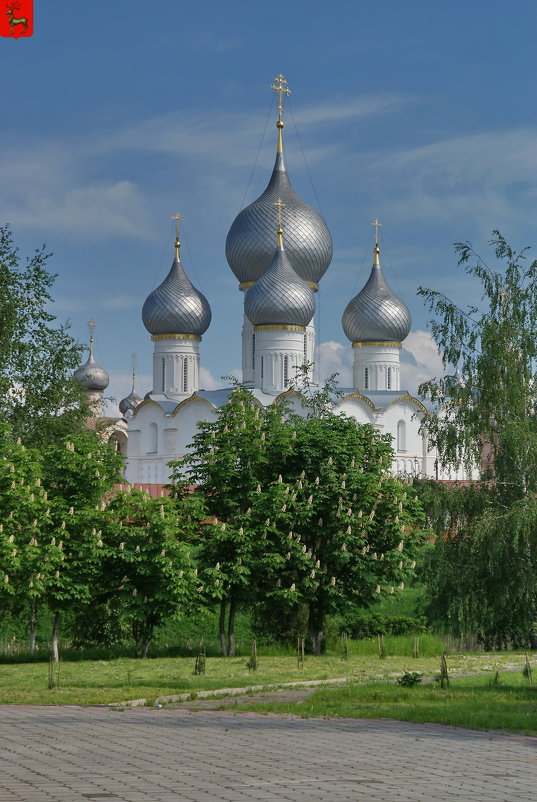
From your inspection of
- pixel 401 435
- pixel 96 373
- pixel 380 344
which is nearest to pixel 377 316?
pixel 380 344

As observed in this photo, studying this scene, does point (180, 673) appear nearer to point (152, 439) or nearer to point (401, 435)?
point (152, 439)

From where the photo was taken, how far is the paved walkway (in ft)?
26.0

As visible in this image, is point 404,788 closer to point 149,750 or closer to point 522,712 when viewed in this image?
point 149,750

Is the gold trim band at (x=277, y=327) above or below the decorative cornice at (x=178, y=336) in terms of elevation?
below

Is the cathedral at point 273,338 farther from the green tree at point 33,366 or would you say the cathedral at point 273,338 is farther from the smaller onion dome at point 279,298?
the green tree at point 33,366

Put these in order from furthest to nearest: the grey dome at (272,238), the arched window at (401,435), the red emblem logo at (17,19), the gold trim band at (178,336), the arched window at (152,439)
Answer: the gold trim band at (178,336) < the arched window at (152,439) < the arched window at (401,435) < the grey dome at (272,238) < the red emblem logo at (17,19)

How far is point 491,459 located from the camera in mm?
22938

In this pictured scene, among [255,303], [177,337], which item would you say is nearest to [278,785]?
[255,303]

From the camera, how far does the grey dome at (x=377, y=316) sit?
2464 inches

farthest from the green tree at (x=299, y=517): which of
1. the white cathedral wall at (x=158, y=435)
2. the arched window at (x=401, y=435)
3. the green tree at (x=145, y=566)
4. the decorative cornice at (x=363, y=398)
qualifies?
the arched window at (x=401, y=435)

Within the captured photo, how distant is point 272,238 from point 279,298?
Answer: 16.9 feet

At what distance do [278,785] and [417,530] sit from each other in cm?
1446

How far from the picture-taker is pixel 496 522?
21250mm

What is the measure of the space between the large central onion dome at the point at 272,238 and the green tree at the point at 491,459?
1516 inches
